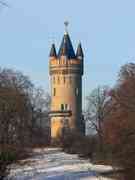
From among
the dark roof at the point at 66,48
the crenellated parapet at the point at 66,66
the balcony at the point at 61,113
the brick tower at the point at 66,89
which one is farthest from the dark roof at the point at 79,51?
the balcony at the point at 61,113

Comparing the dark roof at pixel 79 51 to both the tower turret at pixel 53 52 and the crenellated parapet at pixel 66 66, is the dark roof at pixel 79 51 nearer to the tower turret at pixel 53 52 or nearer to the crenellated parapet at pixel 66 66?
the crenellated parapet at pixel 66 66

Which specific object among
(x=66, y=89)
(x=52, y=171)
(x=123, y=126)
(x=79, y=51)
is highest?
(x=79, y=51)

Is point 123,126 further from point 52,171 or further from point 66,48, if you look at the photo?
point 66,48

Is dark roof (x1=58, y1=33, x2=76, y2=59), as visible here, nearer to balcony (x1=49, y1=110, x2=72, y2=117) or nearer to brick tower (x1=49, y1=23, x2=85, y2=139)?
brick tower (x1=49, y1=23, x2=85, y2=139)

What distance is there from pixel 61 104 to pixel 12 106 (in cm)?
5618

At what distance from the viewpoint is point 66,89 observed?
97250mm

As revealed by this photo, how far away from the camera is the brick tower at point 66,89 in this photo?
94.8 m

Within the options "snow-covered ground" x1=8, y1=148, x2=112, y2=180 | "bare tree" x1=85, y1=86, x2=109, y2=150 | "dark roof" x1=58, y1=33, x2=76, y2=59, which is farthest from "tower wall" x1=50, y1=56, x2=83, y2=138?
"snow-covered ground" x1=8, y1=148, x2=112, y2=180

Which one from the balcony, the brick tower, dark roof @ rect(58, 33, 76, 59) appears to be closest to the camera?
the brick tower

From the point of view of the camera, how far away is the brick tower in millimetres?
94775

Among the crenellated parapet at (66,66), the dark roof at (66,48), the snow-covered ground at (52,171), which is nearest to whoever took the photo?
the snow-covered ground at (52,171)

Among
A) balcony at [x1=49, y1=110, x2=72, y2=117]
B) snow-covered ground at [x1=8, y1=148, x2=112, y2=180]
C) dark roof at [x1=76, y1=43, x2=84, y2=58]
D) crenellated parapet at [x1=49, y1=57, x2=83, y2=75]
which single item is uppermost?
dark roof at [x1=76, y1=43, x2=84, y2=58]

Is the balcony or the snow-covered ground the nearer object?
the snow-covered ground

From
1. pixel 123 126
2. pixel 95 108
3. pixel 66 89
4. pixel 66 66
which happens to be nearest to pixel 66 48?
pixel 66 66
